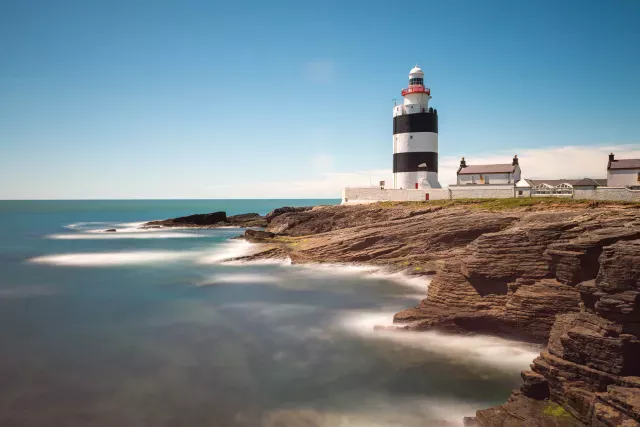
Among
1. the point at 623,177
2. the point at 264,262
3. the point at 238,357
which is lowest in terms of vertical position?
the point at 238,357

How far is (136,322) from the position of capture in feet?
73.3

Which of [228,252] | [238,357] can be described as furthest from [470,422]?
[228,252]

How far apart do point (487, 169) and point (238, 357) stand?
46206 millimetres

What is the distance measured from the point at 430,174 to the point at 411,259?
2159cm

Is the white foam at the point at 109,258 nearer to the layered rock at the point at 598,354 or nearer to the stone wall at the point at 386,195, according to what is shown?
the stone wall at the point at 386,195

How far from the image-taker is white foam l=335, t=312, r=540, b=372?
15898mm

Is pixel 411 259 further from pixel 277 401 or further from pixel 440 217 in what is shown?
pixel 277 401

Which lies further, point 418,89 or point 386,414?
point 418,89

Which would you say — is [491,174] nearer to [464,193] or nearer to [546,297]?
[464,193]

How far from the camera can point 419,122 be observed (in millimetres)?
51281

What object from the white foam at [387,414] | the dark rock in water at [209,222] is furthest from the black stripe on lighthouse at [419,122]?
the white foam at [387,414]

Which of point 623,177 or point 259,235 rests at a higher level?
point 623,177

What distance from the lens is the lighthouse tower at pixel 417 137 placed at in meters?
51.2

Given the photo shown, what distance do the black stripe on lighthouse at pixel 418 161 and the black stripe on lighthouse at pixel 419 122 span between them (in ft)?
8.45
